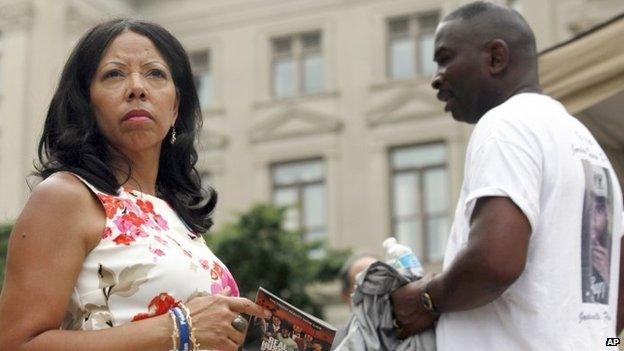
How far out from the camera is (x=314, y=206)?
27.7 metres

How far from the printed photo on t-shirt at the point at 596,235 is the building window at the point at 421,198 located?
76.3ft

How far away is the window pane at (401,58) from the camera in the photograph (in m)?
27.1

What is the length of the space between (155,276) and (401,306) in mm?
812

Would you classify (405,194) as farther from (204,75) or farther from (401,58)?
(204,75)

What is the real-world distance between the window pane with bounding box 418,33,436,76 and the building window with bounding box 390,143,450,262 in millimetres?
1860

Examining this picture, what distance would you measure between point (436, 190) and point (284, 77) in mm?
5116

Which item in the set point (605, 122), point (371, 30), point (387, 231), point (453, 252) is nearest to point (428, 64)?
point (371, 30)

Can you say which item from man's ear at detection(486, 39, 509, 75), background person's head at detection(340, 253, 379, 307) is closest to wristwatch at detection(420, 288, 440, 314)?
man's ear at detection(486, 39, 509, 75)

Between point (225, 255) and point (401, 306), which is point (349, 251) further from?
point (401, 306)

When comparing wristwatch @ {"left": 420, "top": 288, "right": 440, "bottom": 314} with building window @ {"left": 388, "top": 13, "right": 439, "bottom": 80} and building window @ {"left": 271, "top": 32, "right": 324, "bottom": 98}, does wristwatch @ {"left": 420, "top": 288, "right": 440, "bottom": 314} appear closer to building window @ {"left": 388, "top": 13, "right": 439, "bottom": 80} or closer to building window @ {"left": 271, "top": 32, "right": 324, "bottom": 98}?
building window @ {"left": 388, "top": 13, "right": 439, "bottom": 80}

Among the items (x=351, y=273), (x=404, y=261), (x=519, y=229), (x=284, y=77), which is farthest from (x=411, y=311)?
(x=284, y=77)

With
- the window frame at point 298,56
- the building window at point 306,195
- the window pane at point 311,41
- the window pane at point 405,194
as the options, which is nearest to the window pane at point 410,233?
the window pane at point 405,194

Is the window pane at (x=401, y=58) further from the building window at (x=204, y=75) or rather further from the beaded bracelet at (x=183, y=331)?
the beaded bracelet at (x=183, y=331)

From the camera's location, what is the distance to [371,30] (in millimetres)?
27406
